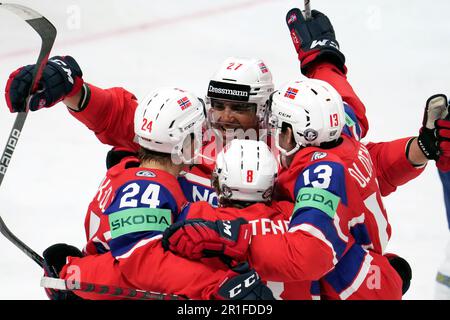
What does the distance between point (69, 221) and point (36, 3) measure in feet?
7.34

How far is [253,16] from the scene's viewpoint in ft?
24.7

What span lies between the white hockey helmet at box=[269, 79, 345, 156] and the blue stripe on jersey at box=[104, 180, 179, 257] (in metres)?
0.58

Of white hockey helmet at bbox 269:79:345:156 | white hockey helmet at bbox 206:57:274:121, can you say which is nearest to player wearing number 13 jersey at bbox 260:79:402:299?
white hockey helmet at bbox 269:79:345:156

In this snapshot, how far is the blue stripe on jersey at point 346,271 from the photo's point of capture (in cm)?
418

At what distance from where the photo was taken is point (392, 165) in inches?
194

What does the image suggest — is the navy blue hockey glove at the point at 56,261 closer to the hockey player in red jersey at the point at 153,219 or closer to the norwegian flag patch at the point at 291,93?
the hockey player in red jersey at the point at 153,219

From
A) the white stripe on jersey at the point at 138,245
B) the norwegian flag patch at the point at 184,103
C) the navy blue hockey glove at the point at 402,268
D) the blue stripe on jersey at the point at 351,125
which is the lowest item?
the navy blue hockey glove at the point at 402,268

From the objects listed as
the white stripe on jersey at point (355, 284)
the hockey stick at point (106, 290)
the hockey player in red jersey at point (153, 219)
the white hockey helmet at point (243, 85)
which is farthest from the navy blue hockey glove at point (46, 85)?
the white stripe on jersey at point (355, 284)

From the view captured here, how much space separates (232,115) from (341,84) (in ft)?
2.27

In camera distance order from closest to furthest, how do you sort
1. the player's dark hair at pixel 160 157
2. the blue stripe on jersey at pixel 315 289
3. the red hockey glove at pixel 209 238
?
1. the red hockey glove at pixel 209 238
2. the blue stripe on jersey at pixel 315 289
3. the player's dark hair at pixel 160 157

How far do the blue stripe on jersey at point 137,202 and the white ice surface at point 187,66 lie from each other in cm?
145

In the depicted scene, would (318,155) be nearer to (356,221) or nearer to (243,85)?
(356,221)

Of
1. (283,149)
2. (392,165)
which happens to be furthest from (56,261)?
(392,165)
